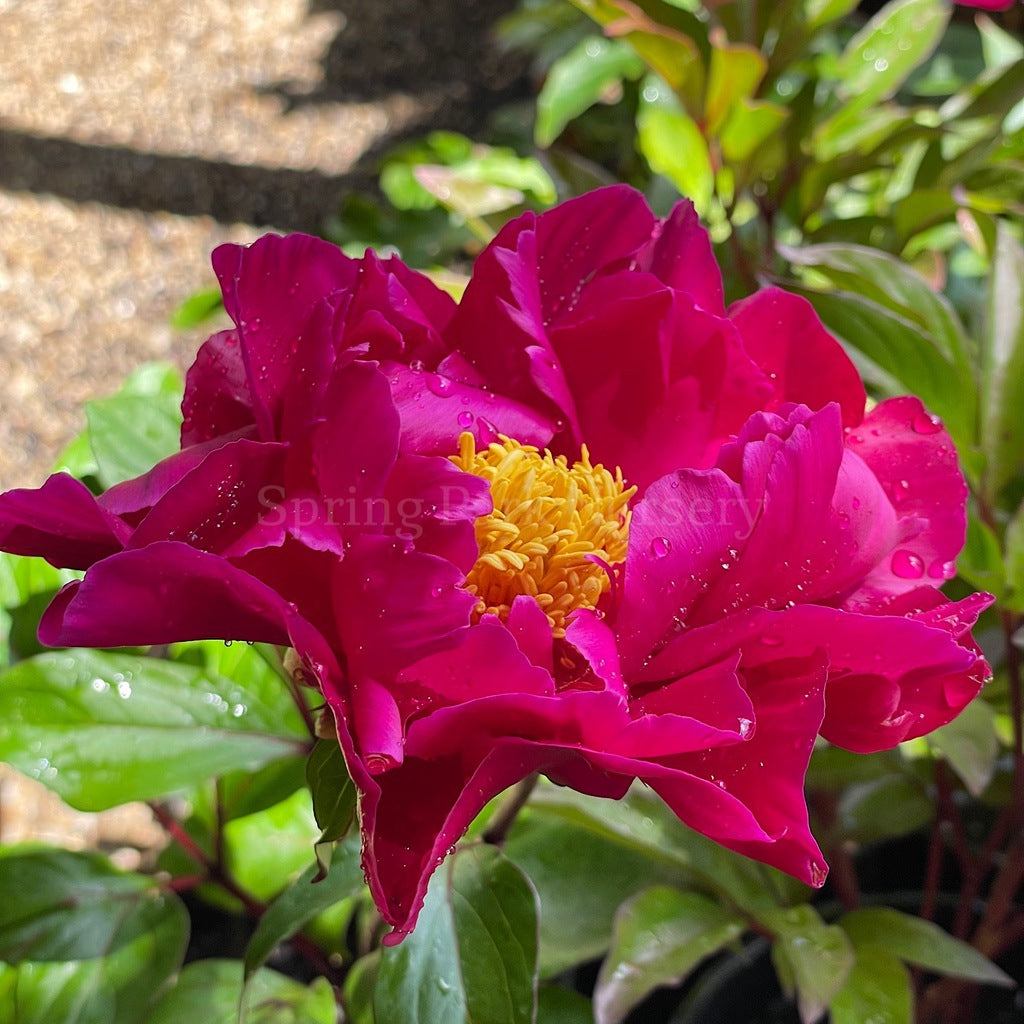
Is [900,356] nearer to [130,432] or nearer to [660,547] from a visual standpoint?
[660,547]

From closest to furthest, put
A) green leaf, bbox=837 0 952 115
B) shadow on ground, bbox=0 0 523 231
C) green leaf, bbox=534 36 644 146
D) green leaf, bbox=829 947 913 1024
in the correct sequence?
1. green leaf, bbox=829 947 913 1024
2. green leaf, bbox=837 0 952 115
3. green leaf, bbox=534 36 644 146
4. shadow on ground, bbox=0 0 523 231

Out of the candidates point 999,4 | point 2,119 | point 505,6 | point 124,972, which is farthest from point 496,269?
point 505,6

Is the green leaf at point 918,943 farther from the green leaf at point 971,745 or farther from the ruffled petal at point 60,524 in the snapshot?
the ruffled petal at point 60,524

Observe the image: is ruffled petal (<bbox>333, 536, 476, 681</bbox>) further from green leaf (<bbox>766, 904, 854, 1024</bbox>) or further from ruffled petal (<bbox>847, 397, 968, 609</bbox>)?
green leaf (<bbox>766, 904, 854, 1024</bbox>)

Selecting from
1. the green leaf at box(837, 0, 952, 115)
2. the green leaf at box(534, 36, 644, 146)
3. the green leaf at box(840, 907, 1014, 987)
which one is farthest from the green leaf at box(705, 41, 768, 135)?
the green leaf at box(840, 907, 1014, 987)

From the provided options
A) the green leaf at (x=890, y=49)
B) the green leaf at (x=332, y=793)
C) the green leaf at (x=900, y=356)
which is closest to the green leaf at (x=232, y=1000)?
the green leaf at (x=332, y=793)

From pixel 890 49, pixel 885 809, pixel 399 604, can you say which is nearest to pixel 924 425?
pixel 399 604

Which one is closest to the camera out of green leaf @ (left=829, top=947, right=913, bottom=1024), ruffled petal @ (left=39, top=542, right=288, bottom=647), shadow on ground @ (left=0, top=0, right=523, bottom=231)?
ruffled petal @ (left=39, top=542, right=288, bottom=647)
